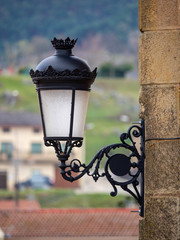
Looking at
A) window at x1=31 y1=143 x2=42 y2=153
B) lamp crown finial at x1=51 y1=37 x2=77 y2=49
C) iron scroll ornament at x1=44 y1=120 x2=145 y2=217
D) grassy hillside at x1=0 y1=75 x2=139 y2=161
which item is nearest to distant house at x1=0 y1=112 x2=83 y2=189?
window at x1=31 y1=143 x2=42 y2=153

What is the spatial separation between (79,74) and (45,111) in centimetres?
26

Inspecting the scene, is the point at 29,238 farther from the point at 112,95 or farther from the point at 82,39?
the point at 82,39

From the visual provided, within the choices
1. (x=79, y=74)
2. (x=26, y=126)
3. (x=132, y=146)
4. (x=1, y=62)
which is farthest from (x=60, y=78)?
(x=1, y=62)

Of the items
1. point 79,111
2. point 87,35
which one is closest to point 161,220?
point 79,111

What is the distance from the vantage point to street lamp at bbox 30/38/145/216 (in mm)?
3969

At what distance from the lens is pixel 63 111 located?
4047 millimetres

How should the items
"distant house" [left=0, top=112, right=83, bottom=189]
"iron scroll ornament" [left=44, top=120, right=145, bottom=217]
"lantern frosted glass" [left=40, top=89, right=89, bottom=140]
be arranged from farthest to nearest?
1. "distant house" [left=0, top=112, right=83, bottom=189]
2. "lantern frosted glass" [left=40, top=89, right=89, bottom=140]
3. "iron scroll ornament" [left=44, top=120, right=145, bottom=217]

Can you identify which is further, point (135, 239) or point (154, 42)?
point (135, 239)

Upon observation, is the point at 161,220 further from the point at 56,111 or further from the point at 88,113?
the point at 88,113

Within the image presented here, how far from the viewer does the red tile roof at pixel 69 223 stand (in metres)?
32.8

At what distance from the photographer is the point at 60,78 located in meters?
3.99

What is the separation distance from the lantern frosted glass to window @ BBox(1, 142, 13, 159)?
79.4 m

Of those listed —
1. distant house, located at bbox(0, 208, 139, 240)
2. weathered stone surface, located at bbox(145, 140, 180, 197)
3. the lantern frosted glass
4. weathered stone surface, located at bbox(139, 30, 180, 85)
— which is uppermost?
weathered stone surface, located at bbox(139, 30, 180, 85)

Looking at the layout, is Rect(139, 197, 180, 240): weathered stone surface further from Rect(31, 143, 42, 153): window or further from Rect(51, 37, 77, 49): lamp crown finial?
Rect(31, 143, 42, 153): window
